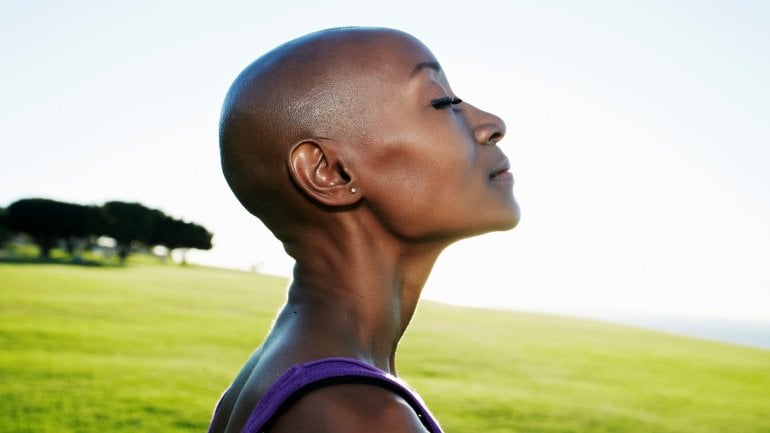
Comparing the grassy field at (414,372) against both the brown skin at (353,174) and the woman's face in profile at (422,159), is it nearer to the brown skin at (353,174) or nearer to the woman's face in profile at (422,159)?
the brown skin at (353,174)

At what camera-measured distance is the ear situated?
1.50m

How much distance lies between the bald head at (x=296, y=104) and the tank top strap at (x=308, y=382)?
0.45 meters

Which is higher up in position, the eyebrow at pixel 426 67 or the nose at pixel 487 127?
the eyebrow at pixel 426 67

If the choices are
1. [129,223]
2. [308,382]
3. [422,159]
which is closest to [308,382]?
[308,382]

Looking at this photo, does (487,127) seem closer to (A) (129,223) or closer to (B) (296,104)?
(B) (296,104)

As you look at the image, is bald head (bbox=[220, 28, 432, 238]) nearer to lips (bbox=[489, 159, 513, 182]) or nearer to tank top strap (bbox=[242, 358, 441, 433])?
lips (bbox=[489, 159, 513, 182])

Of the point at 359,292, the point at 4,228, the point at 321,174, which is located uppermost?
the point at 321,174

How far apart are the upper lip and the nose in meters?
0.06

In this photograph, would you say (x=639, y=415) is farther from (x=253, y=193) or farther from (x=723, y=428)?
(x=253, y=193)

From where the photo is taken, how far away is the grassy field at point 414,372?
779cm

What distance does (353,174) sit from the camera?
1.50 metres

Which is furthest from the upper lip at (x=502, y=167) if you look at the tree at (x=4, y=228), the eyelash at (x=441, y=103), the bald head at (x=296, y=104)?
the tree at (x=4, y=228)

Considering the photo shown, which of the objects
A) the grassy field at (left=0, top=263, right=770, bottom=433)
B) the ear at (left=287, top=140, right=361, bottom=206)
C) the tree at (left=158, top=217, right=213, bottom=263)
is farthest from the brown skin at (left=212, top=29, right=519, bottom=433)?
the tree at (left=158, top=217, right=213, bottom=263)

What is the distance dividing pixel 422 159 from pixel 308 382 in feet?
1.89
